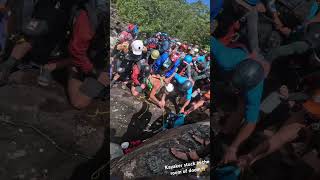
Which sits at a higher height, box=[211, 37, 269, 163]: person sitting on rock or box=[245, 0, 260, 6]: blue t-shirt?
box=[245, 0, 260, 6]: blue t-shirt

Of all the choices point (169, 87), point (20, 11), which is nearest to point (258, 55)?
point (169, 87)

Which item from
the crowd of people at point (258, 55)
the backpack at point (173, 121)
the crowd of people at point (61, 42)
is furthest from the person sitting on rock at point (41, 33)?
the crowd of people at point (258, 55)

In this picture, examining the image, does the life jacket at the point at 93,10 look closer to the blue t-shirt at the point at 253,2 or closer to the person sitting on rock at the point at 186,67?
the person sitting on rock at the point at 186,67

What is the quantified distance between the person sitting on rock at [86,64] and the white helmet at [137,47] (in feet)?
0.87

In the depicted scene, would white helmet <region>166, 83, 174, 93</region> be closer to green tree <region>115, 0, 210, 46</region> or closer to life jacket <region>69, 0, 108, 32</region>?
green tree <region>115, 0, 210, 46</region>

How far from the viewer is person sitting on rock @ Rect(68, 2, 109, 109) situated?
A: 3791mm

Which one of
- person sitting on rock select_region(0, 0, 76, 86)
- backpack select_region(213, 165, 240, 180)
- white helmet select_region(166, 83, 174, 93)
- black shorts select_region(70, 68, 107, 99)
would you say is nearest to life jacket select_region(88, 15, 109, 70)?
black shorts select_region(70, 68, 107, 99)

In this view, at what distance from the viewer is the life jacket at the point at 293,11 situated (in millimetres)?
4539

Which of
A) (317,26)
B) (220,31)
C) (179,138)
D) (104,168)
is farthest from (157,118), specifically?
(317,26)

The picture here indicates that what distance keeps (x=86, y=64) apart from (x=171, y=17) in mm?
790

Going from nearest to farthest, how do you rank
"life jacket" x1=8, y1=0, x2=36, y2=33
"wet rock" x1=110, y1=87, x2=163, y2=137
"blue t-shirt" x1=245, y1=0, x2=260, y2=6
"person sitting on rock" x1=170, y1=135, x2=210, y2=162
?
"life jacket" x1=8, y1=0, x2=36, y2=33 < "wet rock" x1=110, y1=87, x2=163, y2=137 < "person sitting on rock" x1=170, y1=135, x2=210, y2=162 < "blue t-shirt" x1=245, y1=0, x2=260, y2=6

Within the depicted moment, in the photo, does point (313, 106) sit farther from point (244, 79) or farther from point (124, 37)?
point (124, 37)

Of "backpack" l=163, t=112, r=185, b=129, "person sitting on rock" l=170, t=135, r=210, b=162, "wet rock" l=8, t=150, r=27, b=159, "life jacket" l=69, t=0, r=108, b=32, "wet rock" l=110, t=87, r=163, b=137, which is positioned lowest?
"person sitting on rock" l=170, t=135, r=210, b=162

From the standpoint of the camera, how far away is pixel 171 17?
164 inches
